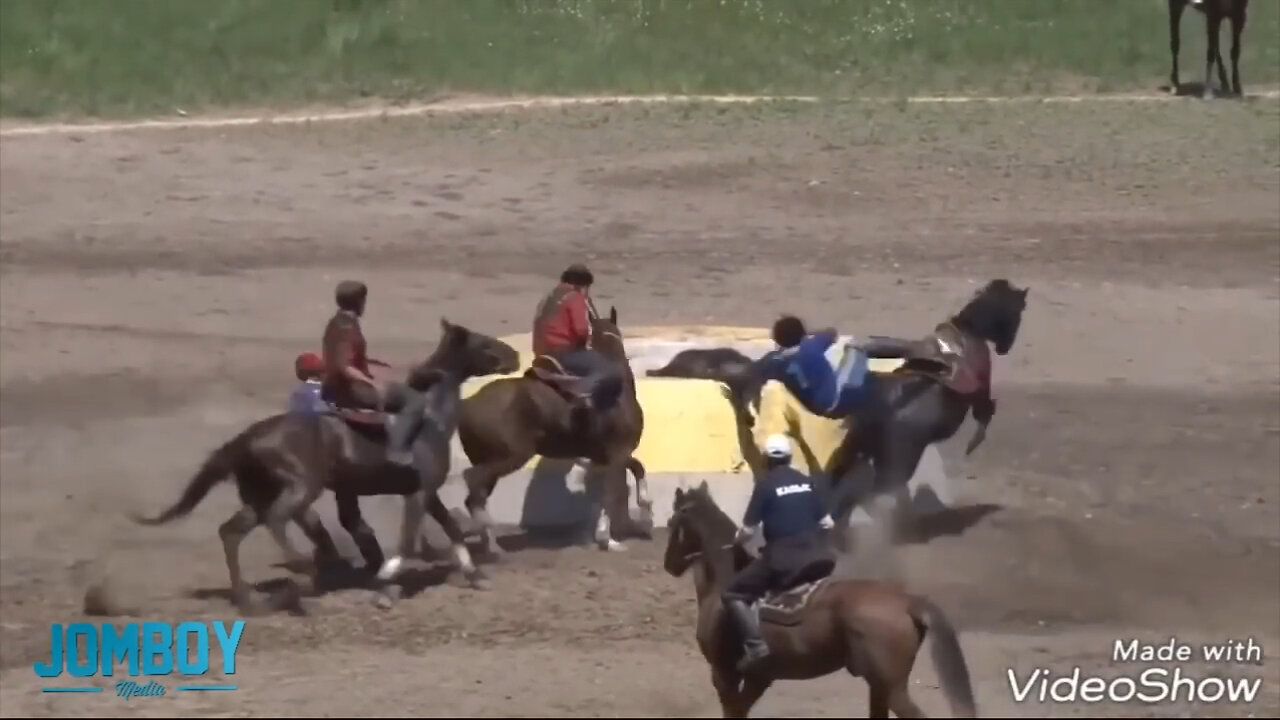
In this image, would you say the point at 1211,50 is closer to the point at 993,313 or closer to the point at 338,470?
the point at 993,313

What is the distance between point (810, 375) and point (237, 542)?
13.8 feet

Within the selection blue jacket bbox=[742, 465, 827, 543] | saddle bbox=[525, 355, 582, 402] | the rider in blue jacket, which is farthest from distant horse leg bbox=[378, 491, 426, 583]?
blue jacket bbox=[742, 465, 827, 543]

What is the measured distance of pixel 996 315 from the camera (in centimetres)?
1493

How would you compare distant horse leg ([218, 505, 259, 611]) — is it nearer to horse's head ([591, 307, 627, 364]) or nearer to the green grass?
horse's head ([591, 307, 627, 364])

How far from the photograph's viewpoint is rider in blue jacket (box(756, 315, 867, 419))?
14.3 m

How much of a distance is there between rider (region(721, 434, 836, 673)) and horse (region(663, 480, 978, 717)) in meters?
0.05

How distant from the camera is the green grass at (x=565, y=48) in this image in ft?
89.0

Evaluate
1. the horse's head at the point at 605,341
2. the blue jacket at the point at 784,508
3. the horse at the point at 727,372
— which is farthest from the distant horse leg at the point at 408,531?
the blue jacket at the point at 784,508

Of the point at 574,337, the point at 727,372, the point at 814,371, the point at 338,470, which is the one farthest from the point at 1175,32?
the point at 338,470

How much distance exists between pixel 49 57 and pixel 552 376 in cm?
1547

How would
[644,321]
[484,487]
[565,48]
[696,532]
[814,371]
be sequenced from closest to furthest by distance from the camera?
1. [696,532]
2. [484,487]
3. [814,371]
4. [644,321]
5. [565,48]

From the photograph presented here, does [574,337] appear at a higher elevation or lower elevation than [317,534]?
higher

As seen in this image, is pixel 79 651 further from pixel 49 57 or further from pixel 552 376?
pixel 49 57

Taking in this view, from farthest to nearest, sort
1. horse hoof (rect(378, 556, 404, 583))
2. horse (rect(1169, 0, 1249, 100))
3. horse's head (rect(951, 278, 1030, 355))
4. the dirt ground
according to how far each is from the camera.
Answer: horse (rect(1169, 0, 1249, 100)), horse's head (rect(951, 278, 1030, 355)), horse hoof (rect(378, 556, 404, 583)), the dirt ground
